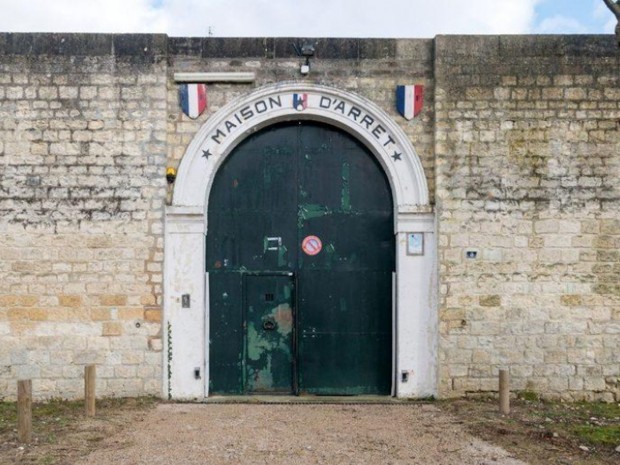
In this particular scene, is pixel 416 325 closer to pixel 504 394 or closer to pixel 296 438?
pixel 504 394

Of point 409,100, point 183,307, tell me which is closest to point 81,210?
point 183,307

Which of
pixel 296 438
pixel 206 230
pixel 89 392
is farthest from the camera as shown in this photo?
pixel 206 230

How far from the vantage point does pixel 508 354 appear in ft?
29.0

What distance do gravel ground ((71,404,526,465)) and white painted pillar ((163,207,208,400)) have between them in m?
0.37

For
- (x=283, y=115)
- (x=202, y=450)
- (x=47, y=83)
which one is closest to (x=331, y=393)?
(x=202, y=450)

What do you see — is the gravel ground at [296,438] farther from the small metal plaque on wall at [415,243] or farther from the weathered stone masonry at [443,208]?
the small metal plaque on wall at [415,243]

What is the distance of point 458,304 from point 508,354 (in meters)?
0.85

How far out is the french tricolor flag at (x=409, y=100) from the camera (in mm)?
9055

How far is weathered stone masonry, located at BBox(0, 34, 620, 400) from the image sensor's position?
28.8 ft

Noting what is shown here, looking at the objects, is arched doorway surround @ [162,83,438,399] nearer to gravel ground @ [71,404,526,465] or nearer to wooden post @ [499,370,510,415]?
gravel ground @ [71,404,526,465]

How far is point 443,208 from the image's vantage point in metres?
8.91

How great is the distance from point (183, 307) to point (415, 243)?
297 cm

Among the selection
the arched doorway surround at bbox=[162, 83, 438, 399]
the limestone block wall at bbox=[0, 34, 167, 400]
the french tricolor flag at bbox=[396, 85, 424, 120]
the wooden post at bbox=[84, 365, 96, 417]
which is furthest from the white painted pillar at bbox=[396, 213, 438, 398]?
the wooden post at bbox=[84, 365, 96, 417]

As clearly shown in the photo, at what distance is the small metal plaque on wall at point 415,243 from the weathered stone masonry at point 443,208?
277mm
